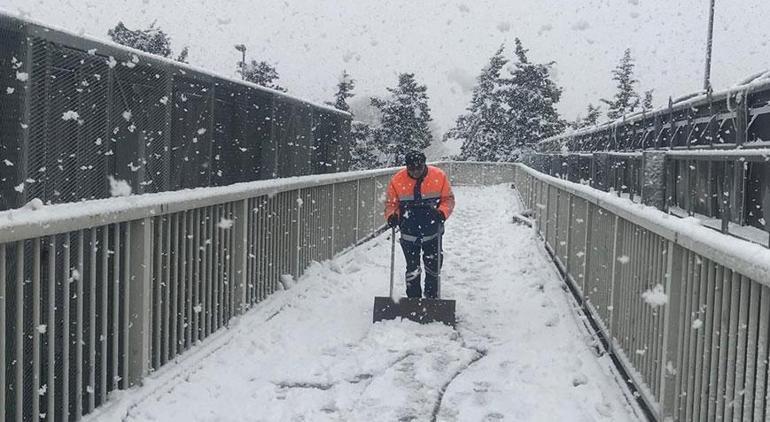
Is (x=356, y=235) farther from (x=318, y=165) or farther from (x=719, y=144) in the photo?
Result: (x=719, y=144)

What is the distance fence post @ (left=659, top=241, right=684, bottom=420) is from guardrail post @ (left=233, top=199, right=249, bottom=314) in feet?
12.9

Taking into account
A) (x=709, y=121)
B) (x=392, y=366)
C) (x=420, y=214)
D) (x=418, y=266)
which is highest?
(x=709, y=121)

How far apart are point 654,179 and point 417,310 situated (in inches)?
114

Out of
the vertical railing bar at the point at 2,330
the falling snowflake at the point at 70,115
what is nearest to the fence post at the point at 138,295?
the falling snowflake at the point at 70,115

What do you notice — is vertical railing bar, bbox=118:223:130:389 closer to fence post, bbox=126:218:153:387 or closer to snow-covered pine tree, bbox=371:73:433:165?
fence post, bbox=126:218:153:387

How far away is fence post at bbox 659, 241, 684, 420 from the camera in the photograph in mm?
4152

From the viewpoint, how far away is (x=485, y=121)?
6544 cm

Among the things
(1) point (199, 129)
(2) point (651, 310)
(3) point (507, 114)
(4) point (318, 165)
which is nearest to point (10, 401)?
(1) point (199, 129)

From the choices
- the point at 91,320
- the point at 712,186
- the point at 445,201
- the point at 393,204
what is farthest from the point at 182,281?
the point at 712,186

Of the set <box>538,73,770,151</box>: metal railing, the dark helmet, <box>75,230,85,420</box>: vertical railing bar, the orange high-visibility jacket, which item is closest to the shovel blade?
the orange high-visibility jacket

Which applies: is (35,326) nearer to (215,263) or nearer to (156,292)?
(156,292)

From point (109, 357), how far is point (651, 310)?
331 centimetres

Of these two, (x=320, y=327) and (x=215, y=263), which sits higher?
(x=215, y=263)

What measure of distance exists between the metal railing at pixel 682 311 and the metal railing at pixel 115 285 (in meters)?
3.12
